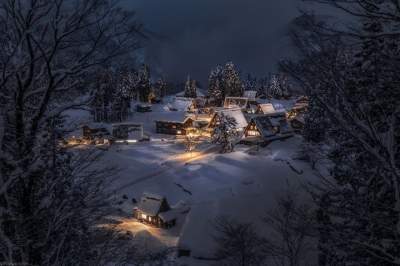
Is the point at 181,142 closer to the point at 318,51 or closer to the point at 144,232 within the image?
the point at 144,232

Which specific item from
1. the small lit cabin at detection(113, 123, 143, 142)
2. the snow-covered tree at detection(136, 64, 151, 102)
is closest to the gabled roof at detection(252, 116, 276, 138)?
the small lit cabin at detection(113, 123, 143, 142)

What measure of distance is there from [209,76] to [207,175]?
50.4 m

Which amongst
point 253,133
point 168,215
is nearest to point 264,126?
point 253,133

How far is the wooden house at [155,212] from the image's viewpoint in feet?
84.0

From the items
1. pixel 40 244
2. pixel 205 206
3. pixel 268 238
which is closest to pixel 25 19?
pixel 40 244

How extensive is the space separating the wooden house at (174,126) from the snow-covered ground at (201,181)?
523cm

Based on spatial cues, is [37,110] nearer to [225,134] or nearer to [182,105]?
[225,134]

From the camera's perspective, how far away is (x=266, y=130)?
4447cm

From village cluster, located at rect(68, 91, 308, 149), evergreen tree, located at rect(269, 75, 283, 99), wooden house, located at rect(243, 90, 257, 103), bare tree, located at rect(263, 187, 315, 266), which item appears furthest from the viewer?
evergreen tree, located at rect(269, 75, 283, 99)

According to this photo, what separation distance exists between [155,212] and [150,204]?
4.15 ft

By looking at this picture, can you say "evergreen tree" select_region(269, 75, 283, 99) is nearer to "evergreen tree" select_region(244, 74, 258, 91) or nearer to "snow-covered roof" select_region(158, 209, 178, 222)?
"evergreen tree" select_region(244, 74, 258, 91)

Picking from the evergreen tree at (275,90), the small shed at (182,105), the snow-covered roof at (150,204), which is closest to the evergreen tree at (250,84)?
the evergreen tree at (275,90)

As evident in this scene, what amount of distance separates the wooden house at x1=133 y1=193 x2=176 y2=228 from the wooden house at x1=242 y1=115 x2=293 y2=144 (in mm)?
19384

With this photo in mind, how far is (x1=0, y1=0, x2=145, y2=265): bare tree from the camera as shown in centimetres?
423
